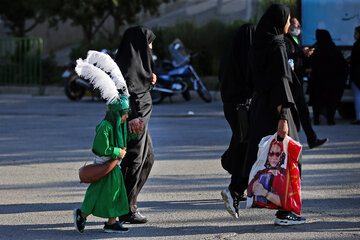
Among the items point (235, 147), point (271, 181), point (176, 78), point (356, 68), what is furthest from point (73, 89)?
point (271, 181)

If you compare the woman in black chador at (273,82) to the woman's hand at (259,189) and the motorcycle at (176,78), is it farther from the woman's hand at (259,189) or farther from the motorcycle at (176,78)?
the motorcycle at (176,78)

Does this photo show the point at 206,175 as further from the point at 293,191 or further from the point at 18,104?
the point at 18,104

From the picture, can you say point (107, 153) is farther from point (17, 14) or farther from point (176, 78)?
point (17, 14)

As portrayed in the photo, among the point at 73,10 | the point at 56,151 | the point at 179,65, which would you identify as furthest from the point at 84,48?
the point at 56,151

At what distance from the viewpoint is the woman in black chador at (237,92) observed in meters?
6.02

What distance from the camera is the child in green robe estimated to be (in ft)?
17.5

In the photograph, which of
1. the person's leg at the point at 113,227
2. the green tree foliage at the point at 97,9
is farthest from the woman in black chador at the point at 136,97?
the green tree foliage at the point at 97,9

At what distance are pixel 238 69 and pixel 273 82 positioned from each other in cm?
61

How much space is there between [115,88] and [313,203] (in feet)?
7.57

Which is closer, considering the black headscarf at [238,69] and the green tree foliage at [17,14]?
the black headscarf at [238,69]

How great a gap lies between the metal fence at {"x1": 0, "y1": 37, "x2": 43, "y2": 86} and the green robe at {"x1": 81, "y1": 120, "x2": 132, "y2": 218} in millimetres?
17500

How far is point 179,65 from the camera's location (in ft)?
60.8

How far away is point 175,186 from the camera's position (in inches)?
293

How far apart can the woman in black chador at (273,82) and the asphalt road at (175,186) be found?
0.50m
